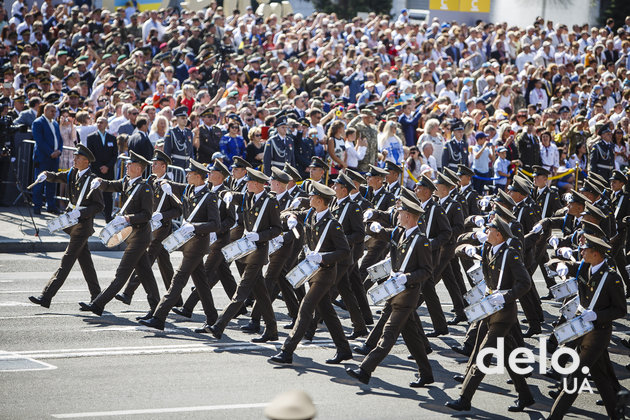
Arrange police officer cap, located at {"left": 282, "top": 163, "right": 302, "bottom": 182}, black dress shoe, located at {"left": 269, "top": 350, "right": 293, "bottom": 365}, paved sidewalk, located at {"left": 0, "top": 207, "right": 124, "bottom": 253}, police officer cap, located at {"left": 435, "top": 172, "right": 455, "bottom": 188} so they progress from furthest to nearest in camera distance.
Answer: paved sidewalk, located at {"left": 0, "top": 207, "right": 124, "bottom": 253}, police officer cap, located at {"left": 282, "top": 163, "right": 302, "bottom": 182}, police officer cap, located at {"left": 435, "top": 172, "right": 455, "bottom": 188}, black dress shoe, located at {"left": 269, "top": 350, "right": 293, "bottom": 365}

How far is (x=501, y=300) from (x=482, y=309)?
23 centimetres

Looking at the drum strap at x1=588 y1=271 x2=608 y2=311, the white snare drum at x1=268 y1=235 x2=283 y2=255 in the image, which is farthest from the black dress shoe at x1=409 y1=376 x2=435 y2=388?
the white snare drum at x1=268 y1=235 x2=283 y2=255

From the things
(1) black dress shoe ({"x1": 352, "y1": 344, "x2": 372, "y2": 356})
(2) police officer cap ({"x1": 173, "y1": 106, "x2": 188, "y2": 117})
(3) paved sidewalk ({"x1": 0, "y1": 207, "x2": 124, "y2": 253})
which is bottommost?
(3) paved sidewalk ({"x1": 0, "y1": 207, "x2": 124, "y2": 253})

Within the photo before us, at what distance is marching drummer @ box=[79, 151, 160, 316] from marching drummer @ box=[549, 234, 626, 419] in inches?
228

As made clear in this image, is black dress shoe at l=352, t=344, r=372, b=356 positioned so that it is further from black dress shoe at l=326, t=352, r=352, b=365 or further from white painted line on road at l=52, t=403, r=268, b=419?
white painted line on road at l=52, t=403, r=268, b=419

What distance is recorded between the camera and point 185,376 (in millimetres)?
9914

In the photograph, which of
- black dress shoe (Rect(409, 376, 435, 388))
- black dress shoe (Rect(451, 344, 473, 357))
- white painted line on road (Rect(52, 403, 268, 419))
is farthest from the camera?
black dress shoe (Rect(451, 344, 473, 357))

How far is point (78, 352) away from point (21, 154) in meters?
9.36

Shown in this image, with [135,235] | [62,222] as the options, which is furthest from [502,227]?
[62,222]

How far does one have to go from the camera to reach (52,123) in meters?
18.1

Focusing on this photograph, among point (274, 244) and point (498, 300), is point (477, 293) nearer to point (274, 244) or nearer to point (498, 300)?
point (498, 300)

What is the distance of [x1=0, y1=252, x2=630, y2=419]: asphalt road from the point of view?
29.4ft

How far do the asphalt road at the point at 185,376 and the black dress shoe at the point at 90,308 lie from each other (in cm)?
9

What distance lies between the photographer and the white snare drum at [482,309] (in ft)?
30.8
